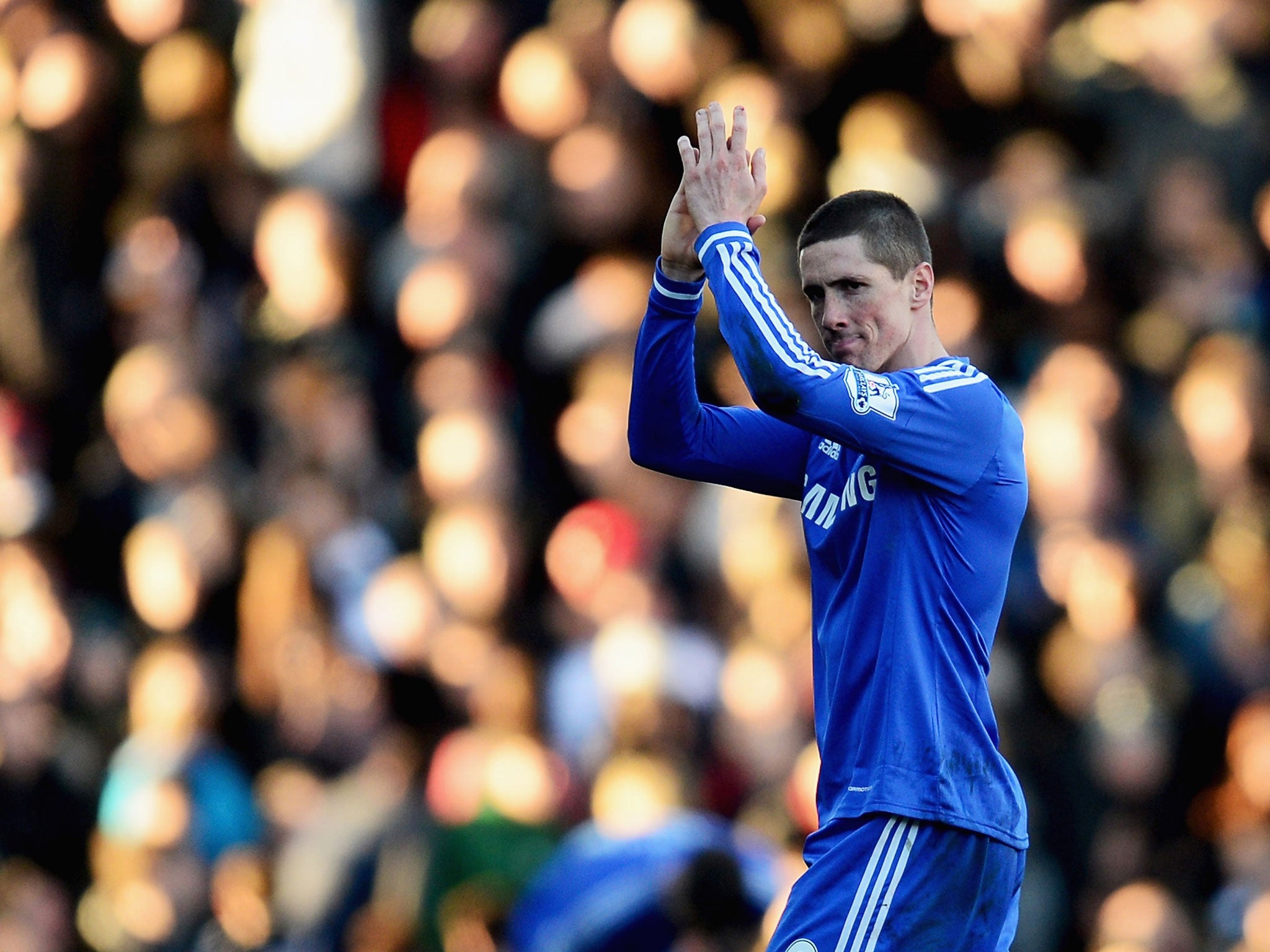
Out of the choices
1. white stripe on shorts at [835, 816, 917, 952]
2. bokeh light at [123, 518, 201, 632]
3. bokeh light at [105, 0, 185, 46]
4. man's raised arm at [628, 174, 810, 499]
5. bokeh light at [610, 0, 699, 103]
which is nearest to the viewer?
white stripe on shorts at [835, 816, 917, 952]

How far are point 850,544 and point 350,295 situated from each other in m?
5.80

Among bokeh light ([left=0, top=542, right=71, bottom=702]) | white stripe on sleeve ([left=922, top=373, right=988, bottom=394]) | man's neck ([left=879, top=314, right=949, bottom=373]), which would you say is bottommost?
bokeh light ([left=0, top=542, right=71, bottom=702])

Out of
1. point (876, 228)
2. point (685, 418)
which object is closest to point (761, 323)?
point (876, 228)

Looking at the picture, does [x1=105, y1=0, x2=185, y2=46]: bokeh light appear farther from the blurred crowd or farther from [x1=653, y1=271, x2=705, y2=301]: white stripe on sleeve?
[x1=653, y1=271, x2=705, y2=301]: white stripe on sleeve

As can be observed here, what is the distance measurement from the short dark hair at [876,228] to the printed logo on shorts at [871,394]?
28cm

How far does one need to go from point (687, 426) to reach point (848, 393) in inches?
23.5

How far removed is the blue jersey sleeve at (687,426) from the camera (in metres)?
4.21

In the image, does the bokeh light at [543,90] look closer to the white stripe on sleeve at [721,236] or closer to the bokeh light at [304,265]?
the bokeh light at [304,265]

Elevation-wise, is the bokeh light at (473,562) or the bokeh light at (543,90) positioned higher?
the bokeh light at (543,90)

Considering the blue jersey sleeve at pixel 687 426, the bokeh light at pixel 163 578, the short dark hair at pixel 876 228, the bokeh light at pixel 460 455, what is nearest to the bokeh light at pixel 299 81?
the bokeh light at pixel 460 455

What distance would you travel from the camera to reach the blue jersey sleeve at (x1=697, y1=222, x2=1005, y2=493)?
376 cm

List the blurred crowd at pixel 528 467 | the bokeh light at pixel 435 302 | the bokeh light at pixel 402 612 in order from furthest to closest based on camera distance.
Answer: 1. the bokeh light at pixel 435 302
2. the bokeh light at pixel 402 612
3. the blurred crowd at pixel 528 467

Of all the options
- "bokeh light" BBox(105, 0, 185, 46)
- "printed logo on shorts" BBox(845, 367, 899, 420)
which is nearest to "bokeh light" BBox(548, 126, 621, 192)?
"bokeh light" BBox(105, 0, 185, 46)

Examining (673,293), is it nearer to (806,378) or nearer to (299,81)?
(806,378)
